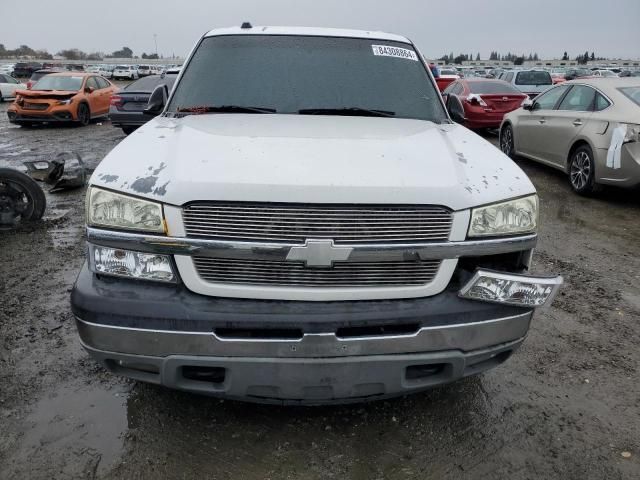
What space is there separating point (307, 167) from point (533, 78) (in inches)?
741

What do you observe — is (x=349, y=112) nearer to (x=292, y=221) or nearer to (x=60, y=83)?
(x=292, y=221)

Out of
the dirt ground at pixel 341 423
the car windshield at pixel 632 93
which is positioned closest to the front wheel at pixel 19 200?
the dirt ground at pixel 341 423

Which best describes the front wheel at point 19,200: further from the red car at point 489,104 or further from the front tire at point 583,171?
the red car at point 489,104

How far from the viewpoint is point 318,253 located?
2.11 m

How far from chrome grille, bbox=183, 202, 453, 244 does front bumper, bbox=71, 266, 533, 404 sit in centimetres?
28

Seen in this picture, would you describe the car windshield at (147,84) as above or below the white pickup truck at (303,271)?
below

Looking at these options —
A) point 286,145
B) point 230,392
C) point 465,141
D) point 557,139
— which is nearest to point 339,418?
point 230,392

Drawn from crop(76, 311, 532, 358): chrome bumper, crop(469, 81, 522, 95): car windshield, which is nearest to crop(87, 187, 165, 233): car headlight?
crop(76, 311, 532, 358): chrome bumper

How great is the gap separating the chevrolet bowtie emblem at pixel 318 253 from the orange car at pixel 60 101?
599 inches

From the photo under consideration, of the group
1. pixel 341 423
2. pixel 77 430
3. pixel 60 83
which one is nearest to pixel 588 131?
pixel 341 423

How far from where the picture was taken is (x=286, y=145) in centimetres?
252

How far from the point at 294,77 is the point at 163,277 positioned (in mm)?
1897

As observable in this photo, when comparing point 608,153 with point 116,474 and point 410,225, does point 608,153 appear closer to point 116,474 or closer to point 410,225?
point 410,225

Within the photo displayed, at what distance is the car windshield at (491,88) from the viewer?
44.4 feet
